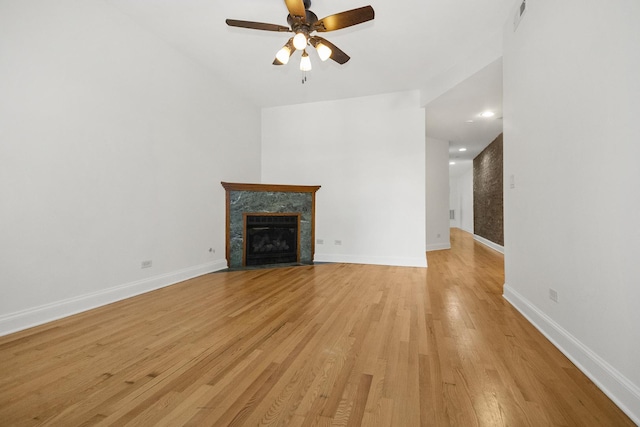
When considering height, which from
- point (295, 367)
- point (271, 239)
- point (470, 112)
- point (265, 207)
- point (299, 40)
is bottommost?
point (295, 367)

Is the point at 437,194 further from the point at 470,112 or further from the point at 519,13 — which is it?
the point at 519,13

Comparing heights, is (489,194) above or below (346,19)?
below

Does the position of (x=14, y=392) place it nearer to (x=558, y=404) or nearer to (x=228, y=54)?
(x=558, y=404)

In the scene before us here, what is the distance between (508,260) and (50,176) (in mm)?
4554

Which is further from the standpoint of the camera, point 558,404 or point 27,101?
point 27,101

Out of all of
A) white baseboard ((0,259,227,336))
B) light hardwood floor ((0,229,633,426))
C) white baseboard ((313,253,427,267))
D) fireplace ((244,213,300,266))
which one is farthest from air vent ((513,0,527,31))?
white baseboard ((0,259,227,336))

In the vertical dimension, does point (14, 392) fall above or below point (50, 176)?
below

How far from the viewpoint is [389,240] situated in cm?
496

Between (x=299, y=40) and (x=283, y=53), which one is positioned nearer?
(x=299, y=40)

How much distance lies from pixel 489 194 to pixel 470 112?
3.40 m

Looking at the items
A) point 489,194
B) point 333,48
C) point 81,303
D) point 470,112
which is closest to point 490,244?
point 489,194

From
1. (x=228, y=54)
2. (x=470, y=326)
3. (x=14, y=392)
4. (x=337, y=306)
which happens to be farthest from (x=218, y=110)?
(x=470, y=326)

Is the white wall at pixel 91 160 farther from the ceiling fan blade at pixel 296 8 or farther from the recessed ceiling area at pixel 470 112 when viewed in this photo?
the recessed ceiling area at pixel 470 112

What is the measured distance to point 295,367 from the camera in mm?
1624
